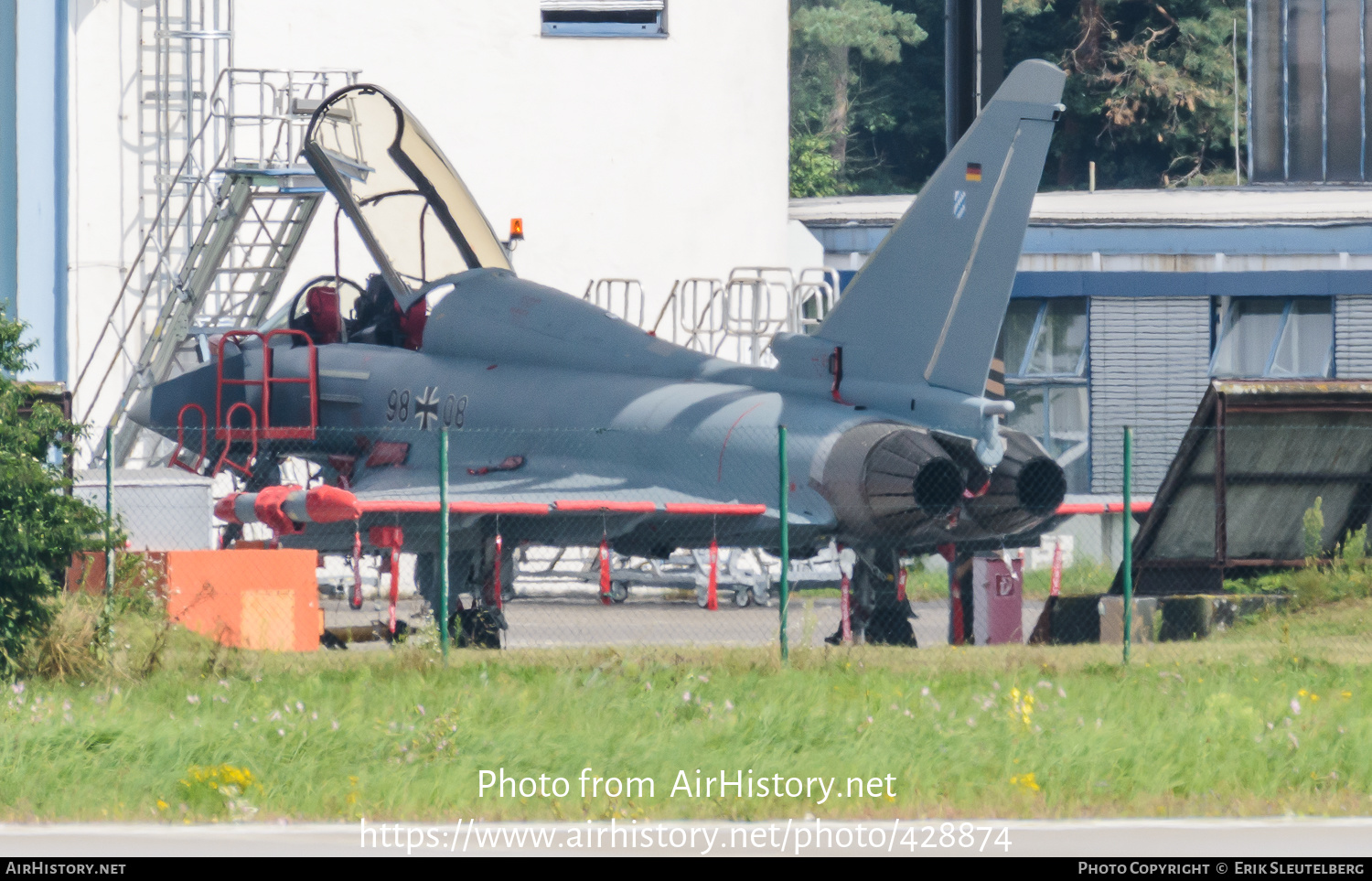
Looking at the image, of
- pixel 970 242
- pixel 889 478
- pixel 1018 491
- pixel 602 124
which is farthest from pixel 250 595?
pixel 602 124

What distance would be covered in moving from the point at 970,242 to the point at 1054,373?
19368 mm

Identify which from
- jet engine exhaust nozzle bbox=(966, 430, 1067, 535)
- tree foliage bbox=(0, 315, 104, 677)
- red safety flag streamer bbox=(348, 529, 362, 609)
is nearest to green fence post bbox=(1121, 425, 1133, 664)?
jet engine exhaust nozzle bbox=(966, 430, 1067, 535)

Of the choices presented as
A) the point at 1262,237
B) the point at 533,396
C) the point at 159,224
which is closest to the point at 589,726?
the point at 533,396

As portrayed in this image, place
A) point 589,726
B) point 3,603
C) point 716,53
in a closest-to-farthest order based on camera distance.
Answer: point 589,726, point 3,603, point 716,53

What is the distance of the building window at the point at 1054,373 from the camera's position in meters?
32.0

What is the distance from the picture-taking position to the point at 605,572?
13297 millimetres

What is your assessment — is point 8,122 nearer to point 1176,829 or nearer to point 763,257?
point 763,257

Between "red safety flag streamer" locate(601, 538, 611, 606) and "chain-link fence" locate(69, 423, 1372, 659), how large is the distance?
3 centimetres

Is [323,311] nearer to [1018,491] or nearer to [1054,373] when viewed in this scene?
[1018,491]

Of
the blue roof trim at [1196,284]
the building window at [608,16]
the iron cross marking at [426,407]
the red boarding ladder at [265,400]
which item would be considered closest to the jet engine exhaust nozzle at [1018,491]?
the iron cross marking at [426,407]

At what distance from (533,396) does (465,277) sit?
6.39 ft

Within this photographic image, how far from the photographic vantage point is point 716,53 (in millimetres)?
27656

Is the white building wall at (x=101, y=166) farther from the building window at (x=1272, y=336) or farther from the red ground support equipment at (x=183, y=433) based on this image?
the building window at (x=1272, y=336)

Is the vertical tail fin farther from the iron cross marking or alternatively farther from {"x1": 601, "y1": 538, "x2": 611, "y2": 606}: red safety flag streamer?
the iron cross marking
